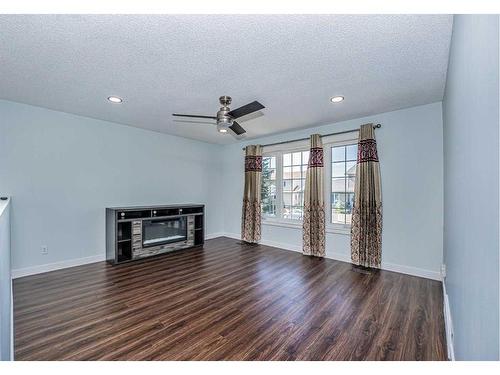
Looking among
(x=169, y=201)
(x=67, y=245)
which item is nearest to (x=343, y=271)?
(x=169, y=201)

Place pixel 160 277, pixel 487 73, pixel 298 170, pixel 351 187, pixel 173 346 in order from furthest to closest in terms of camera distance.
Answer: pixel 298 170 → pixel 351 187 → pixel 160 277 → pixel 173 346 → pixel 487 73

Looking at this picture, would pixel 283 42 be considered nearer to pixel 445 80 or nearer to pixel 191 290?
pixel 445 80

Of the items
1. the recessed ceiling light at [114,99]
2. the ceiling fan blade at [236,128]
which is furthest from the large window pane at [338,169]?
the recessed ceiling light at [114,99]

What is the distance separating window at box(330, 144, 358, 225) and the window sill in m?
0.10

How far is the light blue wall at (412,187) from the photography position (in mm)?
3197

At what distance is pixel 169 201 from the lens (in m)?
5.09

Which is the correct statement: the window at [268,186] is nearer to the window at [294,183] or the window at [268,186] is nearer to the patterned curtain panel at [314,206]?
the window at [294,183]

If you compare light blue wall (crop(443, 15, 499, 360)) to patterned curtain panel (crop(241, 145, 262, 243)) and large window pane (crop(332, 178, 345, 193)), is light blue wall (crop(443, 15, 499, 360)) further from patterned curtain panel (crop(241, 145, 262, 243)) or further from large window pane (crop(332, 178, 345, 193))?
patterned curtain panel (crop(241, 145, 262, 243))

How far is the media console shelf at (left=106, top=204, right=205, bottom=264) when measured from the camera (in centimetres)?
391

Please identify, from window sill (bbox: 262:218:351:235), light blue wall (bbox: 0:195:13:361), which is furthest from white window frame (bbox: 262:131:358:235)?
light blue wall (bbox: 0:195:13:361)

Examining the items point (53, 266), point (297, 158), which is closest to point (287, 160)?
point (297, 158)

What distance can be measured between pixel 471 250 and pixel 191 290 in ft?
8.82

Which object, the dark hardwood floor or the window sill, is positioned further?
the window sill

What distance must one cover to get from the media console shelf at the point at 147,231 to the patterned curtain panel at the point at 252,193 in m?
1.13
